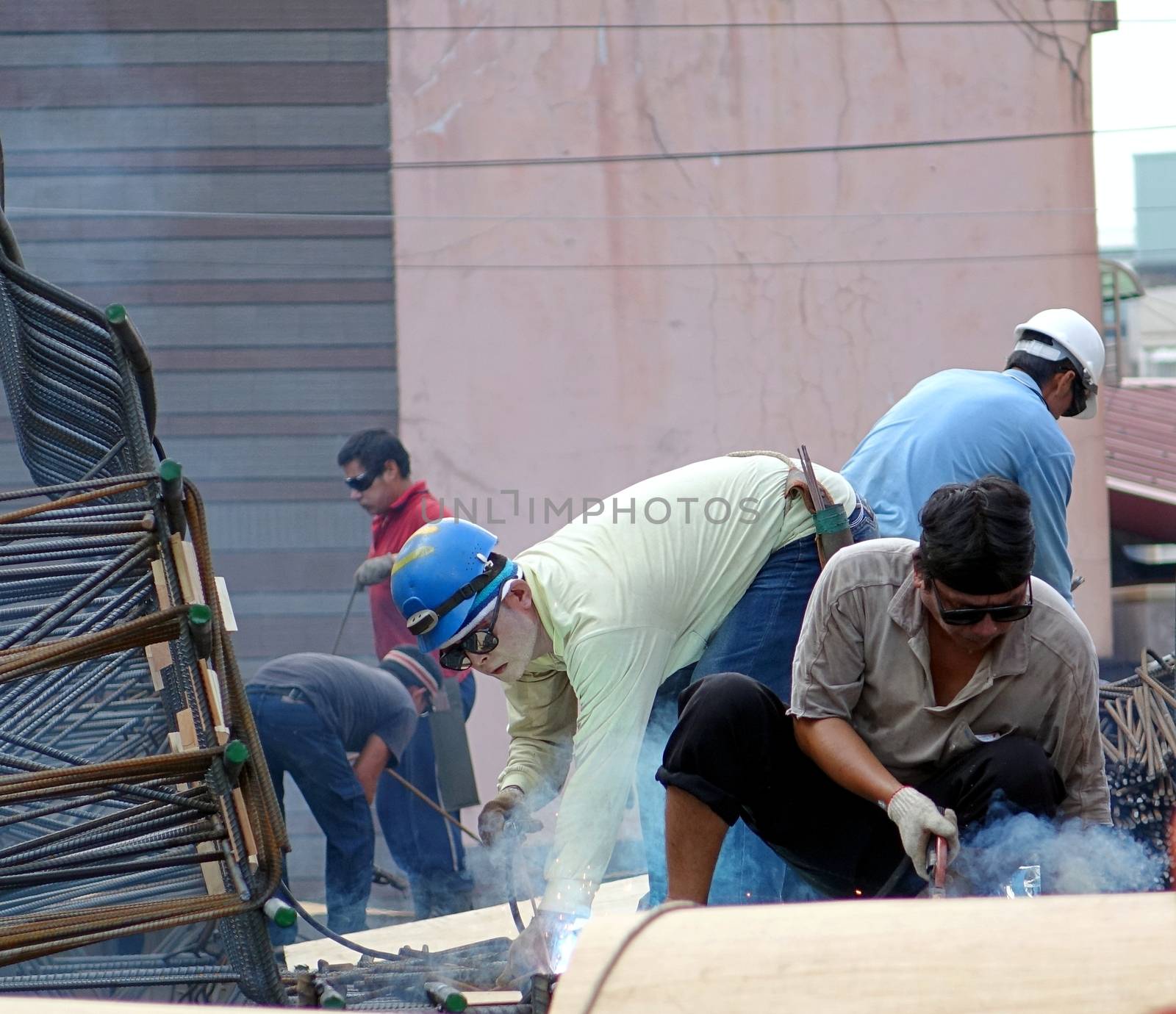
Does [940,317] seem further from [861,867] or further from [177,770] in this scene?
[177,770]

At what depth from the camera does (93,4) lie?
21.2 feet

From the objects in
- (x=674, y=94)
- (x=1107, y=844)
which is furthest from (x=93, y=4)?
(x=1107, y=844)

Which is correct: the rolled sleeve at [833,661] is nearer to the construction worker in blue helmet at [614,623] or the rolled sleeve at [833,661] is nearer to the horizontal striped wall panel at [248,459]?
the construction worker in blue helmet at [614,623]

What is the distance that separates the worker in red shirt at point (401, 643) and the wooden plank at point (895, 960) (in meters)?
3.59

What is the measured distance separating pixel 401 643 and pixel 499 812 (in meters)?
2.55

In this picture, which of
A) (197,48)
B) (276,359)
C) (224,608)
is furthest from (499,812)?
(197,48)

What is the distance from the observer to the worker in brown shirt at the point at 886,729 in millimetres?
2219

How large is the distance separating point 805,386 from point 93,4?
394 cm

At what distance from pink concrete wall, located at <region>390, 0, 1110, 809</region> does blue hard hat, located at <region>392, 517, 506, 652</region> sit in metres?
3.90

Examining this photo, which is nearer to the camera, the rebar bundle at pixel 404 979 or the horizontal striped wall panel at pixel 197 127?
the rebar bundle at pixel 404 979

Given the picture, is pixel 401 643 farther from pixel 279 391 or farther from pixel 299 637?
pixel 279 391

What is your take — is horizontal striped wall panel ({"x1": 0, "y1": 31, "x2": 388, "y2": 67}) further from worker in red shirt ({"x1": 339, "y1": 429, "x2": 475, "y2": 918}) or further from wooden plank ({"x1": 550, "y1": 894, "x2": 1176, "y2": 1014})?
wooden plank ({"x1": 550, "y1": 894, "x2": 1176, "y2": 1014})

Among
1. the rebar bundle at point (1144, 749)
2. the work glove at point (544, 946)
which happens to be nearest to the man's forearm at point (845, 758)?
the work glove at point (544, 946)

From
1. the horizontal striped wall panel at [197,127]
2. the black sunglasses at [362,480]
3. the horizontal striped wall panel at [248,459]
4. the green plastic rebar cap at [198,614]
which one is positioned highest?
the horizontal striped wall panel at [197,127]
